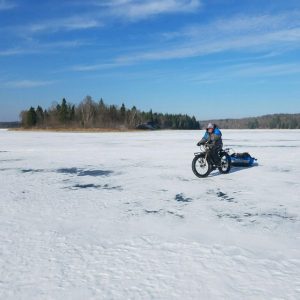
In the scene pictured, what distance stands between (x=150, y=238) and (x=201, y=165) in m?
6.73

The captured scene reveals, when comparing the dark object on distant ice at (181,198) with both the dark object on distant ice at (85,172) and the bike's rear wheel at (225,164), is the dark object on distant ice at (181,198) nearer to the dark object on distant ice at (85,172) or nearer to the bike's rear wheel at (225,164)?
the bike's rear wheel at (225,164)

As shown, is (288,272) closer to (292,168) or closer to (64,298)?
(64,298)

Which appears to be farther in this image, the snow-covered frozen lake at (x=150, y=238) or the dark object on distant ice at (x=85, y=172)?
the dark object on distant ice at (x=85, y=172)

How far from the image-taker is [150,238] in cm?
A: 589

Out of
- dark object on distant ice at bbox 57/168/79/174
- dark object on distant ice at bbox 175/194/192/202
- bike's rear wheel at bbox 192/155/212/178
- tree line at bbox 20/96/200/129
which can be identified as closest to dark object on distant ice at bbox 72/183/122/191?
dark object on distant ice at bbox 175/194/192/202

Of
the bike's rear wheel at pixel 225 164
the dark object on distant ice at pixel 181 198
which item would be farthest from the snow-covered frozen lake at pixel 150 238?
the bike's rear wheel at pixel 225 164

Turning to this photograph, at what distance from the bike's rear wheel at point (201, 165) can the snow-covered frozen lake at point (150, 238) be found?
2.57ft

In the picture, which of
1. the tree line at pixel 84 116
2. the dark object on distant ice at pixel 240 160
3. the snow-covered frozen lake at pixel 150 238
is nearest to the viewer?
the snow-covered frozen lake at pixel 150 238

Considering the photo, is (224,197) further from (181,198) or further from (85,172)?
(85,172)

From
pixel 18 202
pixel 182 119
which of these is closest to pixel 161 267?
pixel 18 202

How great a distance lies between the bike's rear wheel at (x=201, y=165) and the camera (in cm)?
1216

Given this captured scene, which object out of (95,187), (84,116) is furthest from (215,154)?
(84,116)

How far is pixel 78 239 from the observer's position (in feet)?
19.2

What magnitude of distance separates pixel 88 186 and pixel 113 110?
321ft
